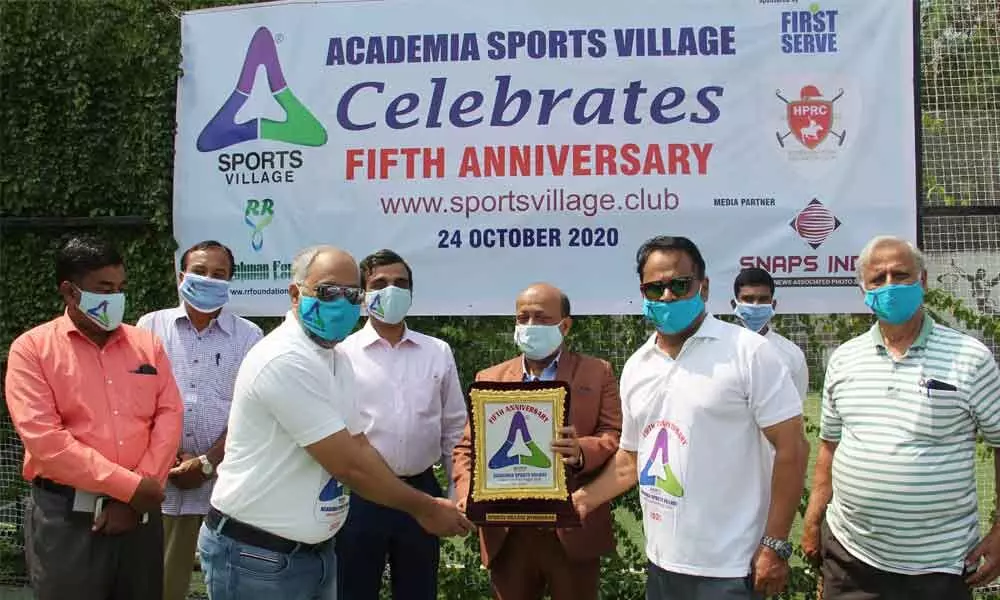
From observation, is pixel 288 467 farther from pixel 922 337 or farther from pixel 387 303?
pixel 922 337

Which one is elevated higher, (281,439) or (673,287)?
(673,287)

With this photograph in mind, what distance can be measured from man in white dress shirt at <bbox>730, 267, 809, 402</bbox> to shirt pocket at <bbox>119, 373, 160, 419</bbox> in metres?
2.83

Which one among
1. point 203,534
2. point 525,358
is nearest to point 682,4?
point 525,358

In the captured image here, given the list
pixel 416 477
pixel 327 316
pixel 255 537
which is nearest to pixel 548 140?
pixel 416 477

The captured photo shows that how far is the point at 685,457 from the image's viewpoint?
2977 mm

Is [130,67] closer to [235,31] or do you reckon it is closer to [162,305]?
[235,31]

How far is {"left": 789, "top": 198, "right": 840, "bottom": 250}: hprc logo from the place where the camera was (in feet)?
16.1

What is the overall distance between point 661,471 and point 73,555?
2216mm

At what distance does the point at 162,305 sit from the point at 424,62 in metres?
2.20

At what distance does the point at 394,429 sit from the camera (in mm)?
3959

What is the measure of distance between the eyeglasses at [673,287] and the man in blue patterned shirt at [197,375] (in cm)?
232

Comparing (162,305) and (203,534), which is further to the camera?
(162,305)

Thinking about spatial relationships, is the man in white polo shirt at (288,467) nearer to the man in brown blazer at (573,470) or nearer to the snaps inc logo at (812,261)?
the man in brown blazer at (573,470)

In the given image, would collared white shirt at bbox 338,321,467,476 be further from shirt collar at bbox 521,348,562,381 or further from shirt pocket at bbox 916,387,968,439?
shirt pocket at bbox 916,387,968,439
